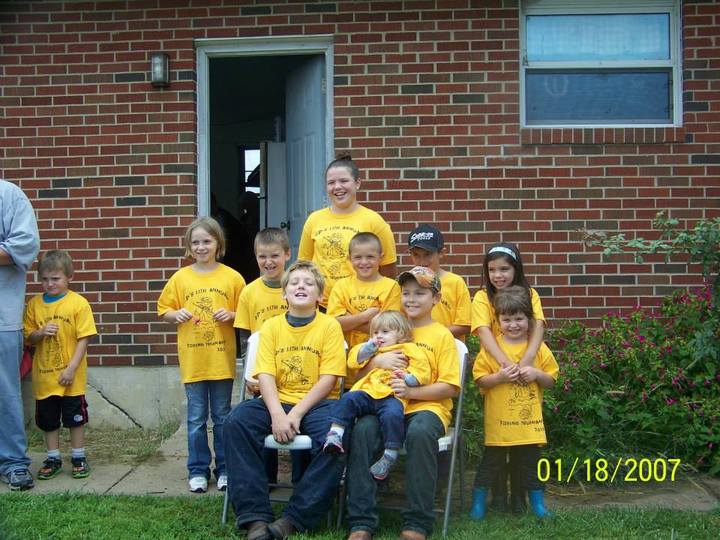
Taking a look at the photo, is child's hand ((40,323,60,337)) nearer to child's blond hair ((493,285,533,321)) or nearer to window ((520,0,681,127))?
child's blond hair ((493,285,533,321))

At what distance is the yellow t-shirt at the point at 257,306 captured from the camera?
4914mm

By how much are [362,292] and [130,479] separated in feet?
6.12

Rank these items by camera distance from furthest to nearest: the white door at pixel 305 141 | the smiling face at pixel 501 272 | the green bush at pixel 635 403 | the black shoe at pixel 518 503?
the white door at pixel 305 141, the green bush at pixel 635 403, the smiling face at pixel 501 272, the black shoe at pixel 518 503

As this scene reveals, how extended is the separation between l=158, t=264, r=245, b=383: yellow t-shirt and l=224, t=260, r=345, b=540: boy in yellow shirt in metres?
0.55

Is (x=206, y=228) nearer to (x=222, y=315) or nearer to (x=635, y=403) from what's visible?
(x=222, y=315)

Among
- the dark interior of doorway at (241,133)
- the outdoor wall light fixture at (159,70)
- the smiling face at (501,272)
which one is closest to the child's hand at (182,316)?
the smiling face at (501,272)

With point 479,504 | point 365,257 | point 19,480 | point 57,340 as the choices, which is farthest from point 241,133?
point 479,504

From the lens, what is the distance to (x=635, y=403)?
5.24 metres

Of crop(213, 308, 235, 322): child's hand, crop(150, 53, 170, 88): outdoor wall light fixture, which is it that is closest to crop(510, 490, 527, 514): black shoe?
crop(213, 308, 235, 322): child's hand

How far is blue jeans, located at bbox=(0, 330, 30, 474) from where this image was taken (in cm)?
504

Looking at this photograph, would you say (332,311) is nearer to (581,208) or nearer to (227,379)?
(227,379)

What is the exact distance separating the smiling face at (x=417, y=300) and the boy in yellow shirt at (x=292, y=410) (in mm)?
383

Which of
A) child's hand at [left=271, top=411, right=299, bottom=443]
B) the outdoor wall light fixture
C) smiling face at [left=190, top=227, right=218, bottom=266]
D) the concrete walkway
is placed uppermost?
the outdoor wall light fixture

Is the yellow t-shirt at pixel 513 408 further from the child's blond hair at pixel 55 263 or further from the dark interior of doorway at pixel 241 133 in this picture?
the dark interior of doorway at pixel 241 133
